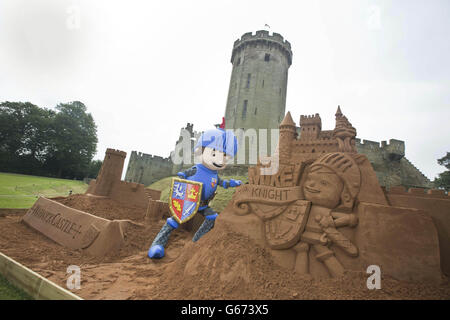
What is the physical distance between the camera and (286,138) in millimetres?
8633

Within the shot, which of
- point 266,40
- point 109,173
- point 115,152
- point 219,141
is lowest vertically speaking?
point 109,173

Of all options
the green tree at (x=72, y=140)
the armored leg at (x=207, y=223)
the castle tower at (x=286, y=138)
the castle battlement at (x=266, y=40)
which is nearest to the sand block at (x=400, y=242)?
the armored leg at (x=207, y=223)

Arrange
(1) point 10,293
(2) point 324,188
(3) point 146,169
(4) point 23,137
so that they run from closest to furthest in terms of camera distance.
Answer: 1. (1) point 10,293
2. (2) point 324,188
3. (4) point 23,137
4. (3) point 146,169

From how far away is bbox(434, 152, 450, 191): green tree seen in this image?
649 inches

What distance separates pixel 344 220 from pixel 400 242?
65 cm

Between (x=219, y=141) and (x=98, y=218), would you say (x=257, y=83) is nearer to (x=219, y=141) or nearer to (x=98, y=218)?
(x=219, y=141)

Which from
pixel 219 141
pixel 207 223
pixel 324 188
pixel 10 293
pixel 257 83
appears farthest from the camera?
pixel 257 83

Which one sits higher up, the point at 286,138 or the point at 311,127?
the point at 311,127

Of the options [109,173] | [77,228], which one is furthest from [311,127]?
[77,228]

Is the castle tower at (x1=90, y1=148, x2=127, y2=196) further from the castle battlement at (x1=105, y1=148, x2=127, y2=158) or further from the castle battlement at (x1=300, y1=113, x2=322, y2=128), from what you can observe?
the castle battlement at (x1=300, y1=113, x2=322, y2=128)

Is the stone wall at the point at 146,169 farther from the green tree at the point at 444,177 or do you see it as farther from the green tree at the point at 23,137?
the green tree at the point at 444,177

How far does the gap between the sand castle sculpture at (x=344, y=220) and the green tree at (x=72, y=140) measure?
26.0 m

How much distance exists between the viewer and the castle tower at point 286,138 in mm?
8375
